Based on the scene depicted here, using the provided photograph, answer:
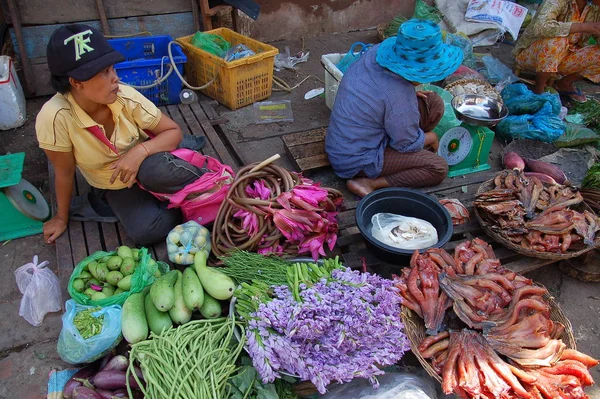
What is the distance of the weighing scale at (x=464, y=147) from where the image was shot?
3592 mm

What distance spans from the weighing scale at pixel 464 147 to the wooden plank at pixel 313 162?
3.12 feet

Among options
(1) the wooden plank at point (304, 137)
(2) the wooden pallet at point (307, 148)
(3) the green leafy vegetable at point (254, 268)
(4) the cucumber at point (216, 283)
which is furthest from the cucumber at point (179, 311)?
(1) the wooden plank at point (304, 137)

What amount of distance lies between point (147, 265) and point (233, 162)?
1.25m

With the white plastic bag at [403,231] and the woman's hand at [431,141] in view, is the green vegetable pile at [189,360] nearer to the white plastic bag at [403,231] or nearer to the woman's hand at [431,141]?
the white plastic bag at [403,231]

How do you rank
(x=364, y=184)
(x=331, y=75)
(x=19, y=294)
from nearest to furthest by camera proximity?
(x=19, y=294) < (x=364, y=184) < (x=331, y=75)

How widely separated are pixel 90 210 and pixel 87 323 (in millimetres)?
1020

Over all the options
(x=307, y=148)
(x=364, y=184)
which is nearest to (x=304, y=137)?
(x=307, y=148)

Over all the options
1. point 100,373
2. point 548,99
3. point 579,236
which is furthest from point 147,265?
point 548,99

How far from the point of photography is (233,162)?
11.3 ft

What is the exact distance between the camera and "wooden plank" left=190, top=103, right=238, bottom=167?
3.46 m

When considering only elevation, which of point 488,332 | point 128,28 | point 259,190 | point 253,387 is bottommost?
point 253,387

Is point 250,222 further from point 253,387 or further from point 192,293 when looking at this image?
point 253,387

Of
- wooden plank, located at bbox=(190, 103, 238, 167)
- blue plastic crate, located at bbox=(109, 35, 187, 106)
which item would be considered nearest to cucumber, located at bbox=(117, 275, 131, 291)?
wooden plank, located at bbox=(190, 103, 238, 167)

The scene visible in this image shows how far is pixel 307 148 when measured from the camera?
3.63 metres
